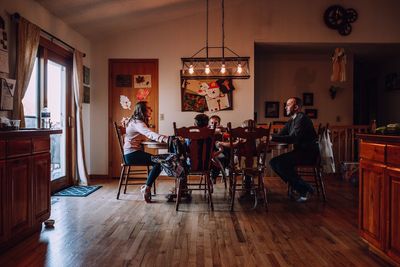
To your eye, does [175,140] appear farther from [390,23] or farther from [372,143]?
[390,23]

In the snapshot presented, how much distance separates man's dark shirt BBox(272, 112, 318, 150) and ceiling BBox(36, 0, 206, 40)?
266cm

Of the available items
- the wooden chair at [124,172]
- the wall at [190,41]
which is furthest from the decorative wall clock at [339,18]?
the wooden chair at [124,172]

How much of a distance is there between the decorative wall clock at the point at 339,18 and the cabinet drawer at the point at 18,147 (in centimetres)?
537

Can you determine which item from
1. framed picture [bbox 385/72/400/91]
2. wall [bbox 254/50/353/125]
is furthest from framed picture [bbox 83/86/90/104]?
framed picture [bbox 385/72/400/91]

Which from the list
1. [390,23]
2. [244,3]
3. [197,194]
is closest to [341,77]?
[390,23]

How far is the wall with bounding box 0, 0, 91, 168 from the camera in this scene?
3781 mm

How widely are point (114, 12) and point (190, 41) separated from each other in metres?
1.50

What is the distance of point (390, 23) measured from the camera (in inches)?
250

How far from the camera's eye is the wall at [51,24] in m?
3.78

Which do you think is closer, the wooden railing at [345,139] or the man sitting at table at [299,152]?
the man sitting at table at [299,152]

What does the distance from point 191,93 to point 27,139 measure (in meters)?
3.70

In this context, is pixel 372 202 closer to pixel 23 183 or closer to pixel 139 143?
pixel 23 183

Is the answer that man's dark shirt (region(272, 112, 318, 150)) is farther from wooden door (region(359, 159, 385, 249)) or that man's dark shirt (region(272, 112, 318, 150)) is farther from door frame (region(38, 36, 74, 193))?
door frame (region(38, 36, 74, 193))

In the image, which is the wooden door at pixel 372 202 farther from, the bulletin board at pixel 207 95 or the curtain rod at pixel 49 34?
the bulletin board at pixel 207 95
